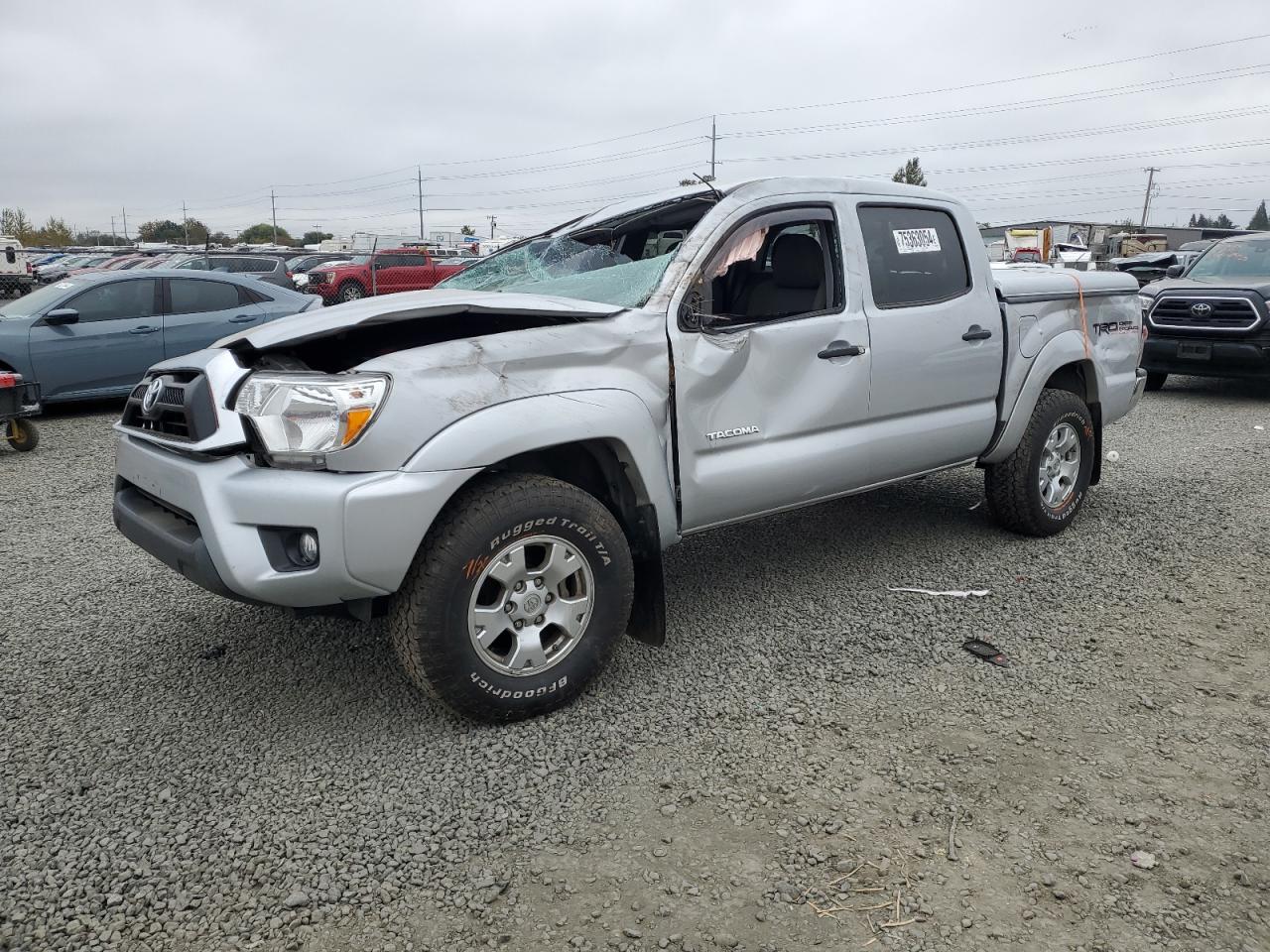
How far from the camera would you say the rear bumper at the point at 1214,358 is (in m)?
10.0

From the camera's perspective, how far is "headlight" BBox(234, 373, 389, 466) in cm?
284

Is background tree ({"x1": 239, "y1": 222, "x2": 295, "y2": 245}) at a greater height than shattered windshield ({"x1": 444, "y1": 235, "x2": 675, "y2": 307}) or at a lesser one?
greater

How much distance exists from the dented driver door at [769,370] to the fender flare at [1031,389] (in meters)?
1.13

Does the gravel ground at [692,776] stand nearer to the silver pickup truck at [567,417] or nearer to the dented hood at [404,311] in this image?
the silver pickup truck at [567,417]

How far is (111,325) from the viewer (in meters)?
9.41

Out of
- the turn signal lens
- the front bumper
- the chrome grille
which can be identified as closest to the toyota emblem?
the front bumper

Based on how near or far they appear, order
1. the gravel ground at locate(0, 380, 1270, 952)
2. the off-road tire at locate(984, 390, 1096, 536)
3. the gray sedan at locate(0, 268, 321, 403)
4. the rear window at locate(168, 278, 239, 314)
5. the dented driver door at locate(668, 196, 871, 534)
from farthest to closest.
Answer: the rear window at locate(168, 278, 239, 314)
the gray sedan at locate(0, 268, 321, 403)
the off-road tire at locate(984, 390, 1096, 536)
the dented driver door at locate(668, 196, 871, 534)
the gravel ground at locate(0, 380, 1270, 952)

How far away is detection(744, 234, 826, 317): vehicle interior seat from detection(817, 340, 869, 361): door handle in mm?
184

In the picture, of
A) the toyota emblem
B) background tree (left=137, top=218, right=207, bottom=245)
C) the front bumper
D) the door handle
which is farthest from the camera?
background tree (left=137, top=218, right=207, bottom=245)

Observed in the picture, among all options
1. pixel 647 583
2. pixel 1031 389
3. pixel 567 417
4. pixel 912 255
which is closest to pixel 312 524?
pixel 567 417

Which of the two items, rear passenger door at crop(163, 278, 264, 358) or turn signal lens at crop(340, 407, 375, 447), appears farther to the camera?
rear passenger door at crop(163, 278, 264, 358)

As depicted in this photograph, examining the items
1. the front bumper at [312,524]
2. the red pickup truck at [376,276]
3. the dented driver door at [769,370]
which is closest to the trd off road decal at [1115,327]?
the dented driver door at [769,370]

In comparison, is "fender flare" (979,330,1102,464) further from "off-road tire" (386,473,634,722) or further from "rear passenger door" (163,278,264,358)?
"rear passenger door" (163,278,264,358)

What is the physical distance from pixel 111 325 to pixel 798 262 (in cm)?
793
